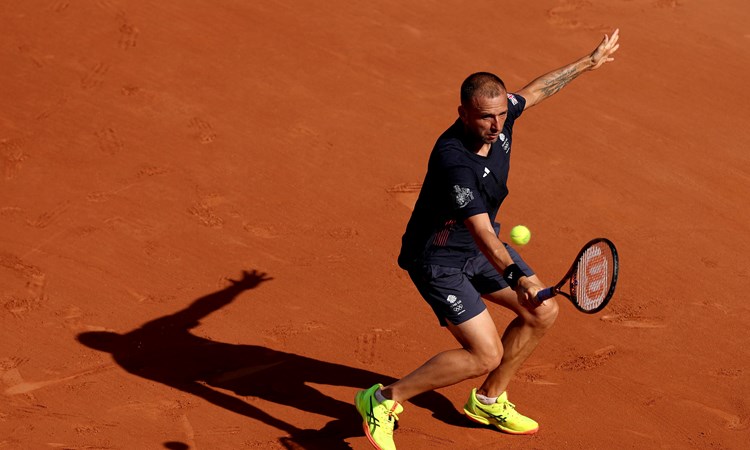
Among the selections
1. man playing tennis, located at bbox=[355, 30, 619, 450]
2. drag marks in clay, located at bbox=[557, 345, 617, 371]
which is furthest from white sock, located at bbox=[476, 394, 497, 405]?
drag marks in clay, located at bbox=[557, 345, 617, 371]

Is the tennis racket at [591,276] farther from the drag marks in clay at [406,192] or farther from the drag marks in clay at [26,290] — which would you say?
the drag marks in clay at [26,290]

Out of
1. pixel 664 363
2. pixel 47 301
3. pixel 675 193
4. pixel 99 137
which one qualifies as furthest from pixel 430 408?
pixel 99 137

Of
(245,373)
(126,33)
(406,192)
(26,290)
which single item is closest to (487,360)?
(245,373)

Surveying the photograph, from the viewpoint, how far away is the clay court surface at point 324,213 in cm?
676

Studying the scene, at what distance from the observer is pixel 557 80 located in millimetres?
6895

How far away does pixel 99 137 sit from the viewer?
393 inches

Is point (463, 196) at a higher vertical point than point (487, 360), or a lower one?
higher

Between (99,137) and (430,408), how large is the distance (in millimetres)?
4871

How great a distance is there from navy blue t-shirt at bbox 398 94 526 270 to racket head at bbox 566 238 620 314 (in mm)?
594

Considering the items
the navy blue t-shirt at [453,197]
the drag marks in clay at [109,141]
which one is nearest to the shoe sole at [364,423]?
the navy blue t-shirt at [453,197]

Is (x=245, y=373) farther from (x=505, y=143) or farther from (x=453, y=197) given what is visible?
(x=505, y=143)

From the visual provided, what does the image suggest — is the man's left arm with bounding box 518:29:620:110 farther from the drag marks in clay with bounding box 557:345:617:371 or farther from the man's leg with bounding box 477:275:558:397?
the drag marks in clay with bounding box 557:345:617:371

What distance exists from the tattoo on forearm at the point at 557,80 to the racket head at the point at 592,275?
1.43 meters

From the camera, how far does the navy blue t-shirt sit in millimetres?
5691
